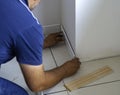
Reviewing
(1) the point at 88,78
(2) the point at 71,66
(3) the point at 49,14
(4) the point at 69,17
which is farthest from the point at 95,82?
(3) the point at 49,14

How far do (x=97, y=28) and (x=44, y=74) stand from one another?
40 centimetres

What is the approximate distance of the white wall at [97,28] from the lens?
4.21ft

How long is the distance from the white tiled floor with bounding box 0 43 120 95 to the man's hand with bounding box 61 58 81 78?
0.03 metres

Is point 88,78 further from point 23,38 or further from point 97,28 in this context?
point 23,38

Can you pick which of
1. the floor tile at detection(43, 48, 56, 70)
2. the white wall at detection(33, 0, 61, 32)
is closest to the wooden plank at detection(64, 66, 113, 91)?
the floor tile at detection(43, 48, 56, 70)

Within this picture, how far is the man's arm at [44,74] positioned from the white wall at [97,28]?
0.10m

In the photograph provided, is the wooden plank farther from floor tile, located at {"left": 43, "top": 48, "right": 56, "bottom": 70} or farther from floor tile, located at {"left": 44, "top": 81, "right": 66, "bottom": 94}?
floor tile, located at {"left": 43, "top": 48, "right": 56, "bottom": 70}

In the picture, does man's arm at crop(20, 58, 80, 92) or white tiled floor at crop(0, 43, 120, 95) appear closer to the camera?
man's arm at crop(20, 58, 80, 92)

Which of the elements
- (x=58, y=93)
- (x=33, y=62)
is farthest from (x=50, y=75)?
(x=33, y=62)

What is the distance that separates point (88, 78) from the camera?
1373 millimetres

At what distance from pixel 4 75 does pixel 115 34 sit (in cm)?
65

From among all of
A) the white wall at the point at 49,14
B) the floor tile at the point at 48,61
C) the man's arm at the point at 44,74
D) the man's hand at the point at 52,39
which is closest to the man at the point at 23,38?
the man's arm at the point at 44,74

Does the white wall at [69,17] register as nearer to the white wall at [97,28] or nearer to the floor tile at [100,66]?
the white wall at [97,28]

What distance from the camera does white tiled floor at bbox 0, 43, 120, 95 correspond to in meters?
1.31
